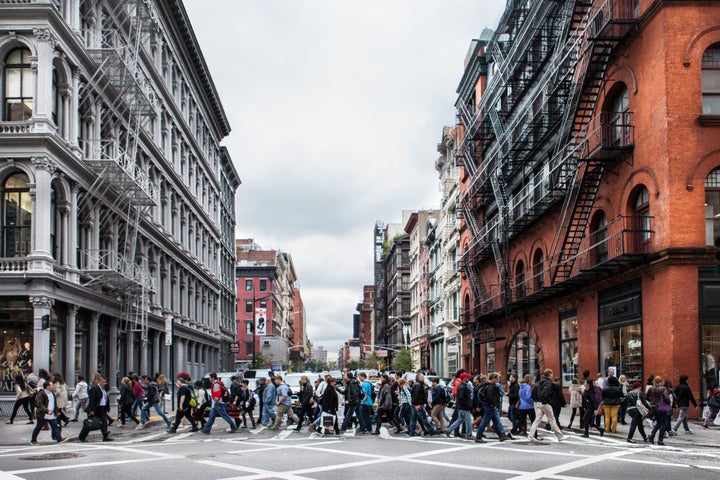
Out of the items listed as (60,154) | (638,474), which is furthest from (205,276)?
(638,474)

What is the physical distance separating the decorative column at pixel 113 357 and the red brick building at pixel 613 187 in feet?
63.9

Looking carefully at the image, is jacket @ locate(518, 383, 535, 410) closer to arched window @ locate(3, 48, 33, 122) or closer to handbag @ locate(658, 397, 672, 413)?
handbag @ locate(658, 397, 672, 413)

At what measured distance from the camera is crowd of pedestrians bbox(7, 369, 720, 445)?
20.9m

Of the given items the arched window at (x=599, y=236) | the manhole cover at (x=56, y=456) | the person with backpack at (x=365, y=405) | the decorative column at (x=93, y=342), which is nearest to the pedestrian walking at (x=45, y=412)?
the manhole cover at (x=56, y=456)

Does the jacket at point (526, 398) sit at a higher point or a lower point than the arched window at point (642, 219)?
lower

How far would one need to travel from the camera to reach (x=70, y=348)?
31.1m

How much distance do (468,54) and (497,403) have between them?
4399 cm

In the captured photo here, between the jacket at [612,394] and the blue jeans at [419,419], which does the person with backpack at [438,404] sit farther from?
the jacket at [612,394]

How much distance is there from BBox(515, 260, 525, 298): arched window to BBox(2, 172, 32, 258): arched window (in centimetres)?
2419

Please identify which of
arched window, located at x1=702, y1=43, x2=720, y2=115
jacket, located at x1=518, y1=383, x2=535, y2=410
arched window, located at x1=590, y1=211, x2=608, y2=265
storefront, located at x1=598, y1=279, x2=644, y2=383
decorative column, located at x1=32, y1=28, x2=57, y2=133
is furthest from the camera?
arched window, located at x1=590, y1=211, x2=608, y2=265

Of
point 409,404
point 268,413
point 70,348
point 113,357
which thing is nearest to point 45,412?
point 268,413

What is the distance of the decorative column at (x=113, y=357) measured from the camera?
3712 cm

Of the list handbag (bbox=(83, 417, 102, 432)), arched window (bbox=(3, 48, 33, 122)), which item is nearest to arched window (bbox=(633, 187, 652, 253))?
handbag (bbox=(83, 417, 102, 432))

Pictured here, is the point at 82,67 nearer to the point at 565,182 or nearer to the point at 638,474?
the point at 565,182
